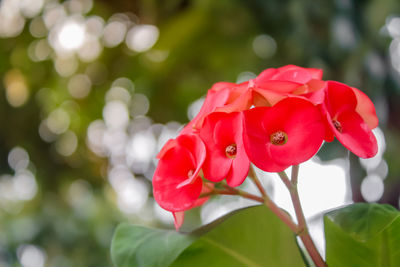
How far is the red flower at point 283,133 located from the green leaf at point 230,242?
90 millimetres

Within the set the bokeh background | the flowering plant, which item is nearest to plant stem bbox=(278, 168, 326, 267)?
the flowering plant

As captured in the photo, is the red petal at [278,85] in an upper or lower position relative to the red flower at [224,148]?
upper

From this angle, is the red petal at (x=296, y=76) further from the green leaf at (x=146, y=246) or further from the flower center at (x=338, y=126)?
the green leaf at (x=146, y=246)

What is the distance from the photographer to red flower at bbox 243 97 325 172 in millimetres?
252

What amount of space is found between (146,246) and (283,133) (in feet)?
0.45

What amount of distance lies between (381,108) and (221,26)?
517 mm

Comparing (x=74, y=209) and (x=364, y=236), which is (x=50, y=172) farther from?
(x=364, y=236)

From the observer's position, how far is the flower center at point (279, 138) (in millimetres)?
265

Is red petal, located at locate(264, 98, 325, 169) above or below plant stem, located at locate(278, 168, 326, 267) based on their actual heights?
above

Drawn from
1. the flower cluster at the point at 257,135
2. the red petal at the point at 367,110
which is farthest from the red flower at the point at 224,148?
the red petal at the point at 367,110

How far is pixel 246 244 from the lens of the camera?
335 millimetres

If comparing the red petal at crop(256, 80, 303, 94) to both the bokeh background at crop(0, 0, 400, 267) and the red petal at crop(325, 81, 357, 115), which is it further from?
the bokeh background at crop(0, 0, 400, 267)

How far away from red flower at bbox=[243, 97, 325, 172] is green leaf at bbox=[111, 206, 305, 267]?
9 centimetres

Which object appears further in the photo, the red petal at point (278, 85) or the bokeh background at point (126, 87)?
the bokeh background at point (126, 87)
